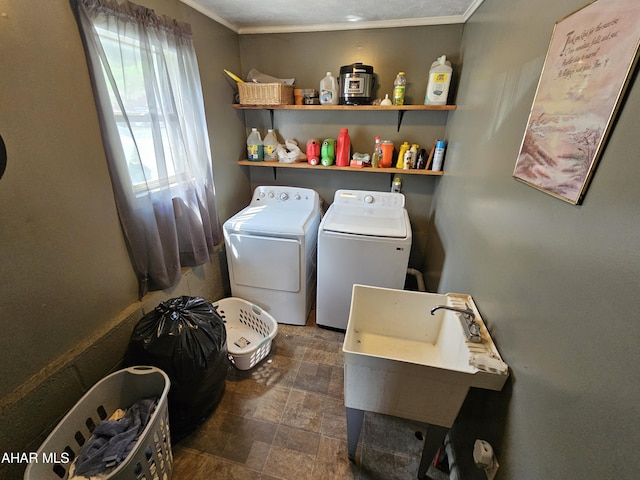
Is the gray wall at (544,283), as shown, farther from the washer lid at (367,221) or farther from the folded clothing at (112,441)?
the folded clothing at (112,441)

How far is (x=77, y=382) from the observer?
1.19m

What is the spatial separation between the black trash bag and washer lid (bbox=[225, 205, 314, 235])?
2.27ft

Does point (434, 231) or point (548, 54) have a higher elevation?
point (548, 54)

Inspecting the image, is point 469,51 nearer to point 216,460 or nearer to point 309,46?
point 309,46

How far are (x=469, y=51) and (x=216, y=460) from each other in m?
2.70

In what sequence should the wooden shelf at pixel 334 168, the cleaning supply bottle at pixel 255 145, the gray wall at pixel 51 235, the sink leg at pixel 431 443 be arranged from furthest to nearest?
1. the cleaning supply bottle at pixel 255 145
2. the wooden shelf at pixel 334 168
3. the sink leg at pixel 431 443
4. the gray wall at pixel 51 235

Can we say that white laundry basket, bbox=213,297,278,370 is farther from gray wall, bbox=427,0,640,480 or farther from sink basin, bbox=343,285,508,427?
gray wall, bbox=427,0,640,480

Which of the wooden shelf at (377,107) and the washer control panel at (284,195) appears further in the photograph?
the washer control panel at (284,195)

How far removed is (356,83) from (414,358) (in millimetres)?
1826

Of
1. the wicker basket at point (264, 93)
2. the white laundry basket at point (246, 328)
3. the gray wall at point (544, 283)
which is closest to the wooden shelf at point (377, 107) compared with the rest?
the wicker basket at point (264, 93)

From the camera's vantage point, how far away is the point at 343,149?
2.21 m

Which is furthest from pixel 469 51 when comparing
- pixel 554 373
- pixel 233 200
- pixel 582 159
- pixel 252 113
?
pixel 233 200

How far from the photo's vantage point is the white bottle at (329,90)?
79.8 inches

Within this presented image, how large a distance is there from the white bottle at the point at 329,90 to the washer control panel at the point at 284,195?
0.70 metres
